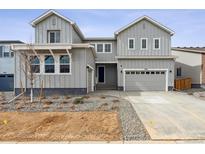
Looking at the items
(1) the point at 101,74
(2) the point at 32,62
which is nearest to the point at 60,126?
(2) the point at 32,62

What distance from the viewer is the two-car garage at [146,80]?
74.6 feet

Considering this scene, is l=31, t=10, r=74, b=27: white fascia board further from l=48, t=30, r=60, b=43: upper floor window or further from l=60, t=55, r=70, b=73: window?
l=60, t=55, r=70, b=73: window

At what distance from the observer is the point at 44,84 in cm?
1781

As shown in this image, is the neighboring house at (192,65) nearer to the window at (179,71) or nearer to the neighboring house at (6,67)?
the window at (179,71)

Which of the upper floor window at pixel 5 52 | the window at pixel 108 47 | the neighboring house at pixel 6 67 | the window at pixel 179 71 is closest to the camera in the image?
the window at pixel 108 47

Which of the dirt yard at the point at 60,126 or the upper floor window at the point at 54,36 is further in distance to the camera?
the upper floor window at the point at 54,36

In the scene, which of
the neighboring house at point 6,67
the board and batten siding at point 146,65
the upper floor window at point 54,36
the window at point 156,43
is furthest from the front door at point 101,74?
the neighboring house at point 6,67

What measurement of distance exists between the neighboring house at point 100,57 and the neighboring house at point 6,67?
728 centimetres

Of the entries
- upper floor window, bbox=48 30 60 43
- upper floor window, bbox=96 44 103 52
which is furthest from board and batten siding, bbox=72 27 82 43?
upper floor window, bbox=96 44 103 52

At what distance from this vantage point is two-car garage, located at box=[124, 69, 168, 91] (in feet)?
74.6

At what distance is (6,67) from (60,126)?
20.5 meters

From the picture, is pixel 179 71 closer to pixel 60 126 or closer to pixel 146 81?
pixel 146 81

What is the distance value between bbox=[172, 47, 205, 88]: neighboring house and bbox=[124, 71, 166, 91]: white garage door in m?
3.72
